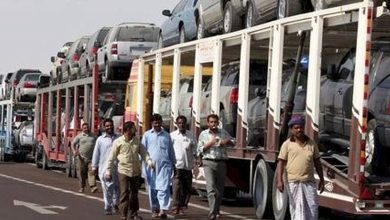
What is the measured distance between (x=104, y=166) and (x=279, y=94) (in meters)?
3.44

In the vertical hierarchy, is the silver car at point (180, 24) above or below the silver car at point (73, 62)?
above

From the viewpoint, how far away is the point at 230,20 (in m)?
18.1

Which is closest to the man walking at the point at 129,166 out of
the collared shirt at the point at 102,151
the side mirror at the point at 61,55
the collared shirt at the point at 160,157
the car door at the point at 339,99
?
the collared shirt at the point at 160,157

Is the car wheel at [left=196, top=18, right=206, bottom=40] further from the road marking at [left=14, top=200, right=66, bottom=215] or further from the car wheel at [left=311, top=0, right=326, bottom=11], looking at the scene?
the car wheel at [left=311, top=0, right=326, bottom=11]

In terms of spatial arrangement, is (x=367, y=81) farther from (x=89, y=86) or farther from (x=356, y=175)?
(x=89, y=86)

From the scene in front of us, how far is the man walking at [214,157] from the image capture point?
1402 centimetres

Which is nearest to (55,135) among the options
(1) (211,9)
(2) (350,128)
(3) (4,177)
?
(3) (4,177)

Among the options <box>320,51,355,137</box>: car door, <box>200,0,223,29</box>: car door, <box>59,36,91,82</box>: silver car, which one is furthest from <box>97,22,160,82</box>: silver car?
<box>320,51,355,137</box>: car door

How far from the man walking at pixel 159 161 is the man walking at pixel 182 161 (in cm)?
70

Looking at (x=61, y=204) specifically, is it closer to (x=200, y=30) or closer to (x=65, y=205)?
(x=65, y=205)

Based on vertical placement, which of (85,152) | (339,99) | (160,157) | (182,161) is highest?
(339,99)

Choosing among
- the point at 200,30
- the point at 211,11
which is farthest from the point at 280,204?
the point at 200,30

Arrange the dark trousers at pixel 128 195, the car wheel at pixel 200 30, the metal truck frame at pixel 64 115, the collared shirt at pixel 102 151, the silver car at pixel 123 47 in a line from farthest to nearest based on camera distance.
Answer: the silver car at pixel 123 47 < the metal truck frame at pixel 64 115 < the car wheel at pixel 200 30 < the collared shirt at pixel 102 151 < the dark trousers at pixel 128 195

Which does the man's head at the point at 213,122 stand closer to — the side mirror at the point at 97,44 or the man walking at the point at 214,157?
the man walking at the point at 214,157
